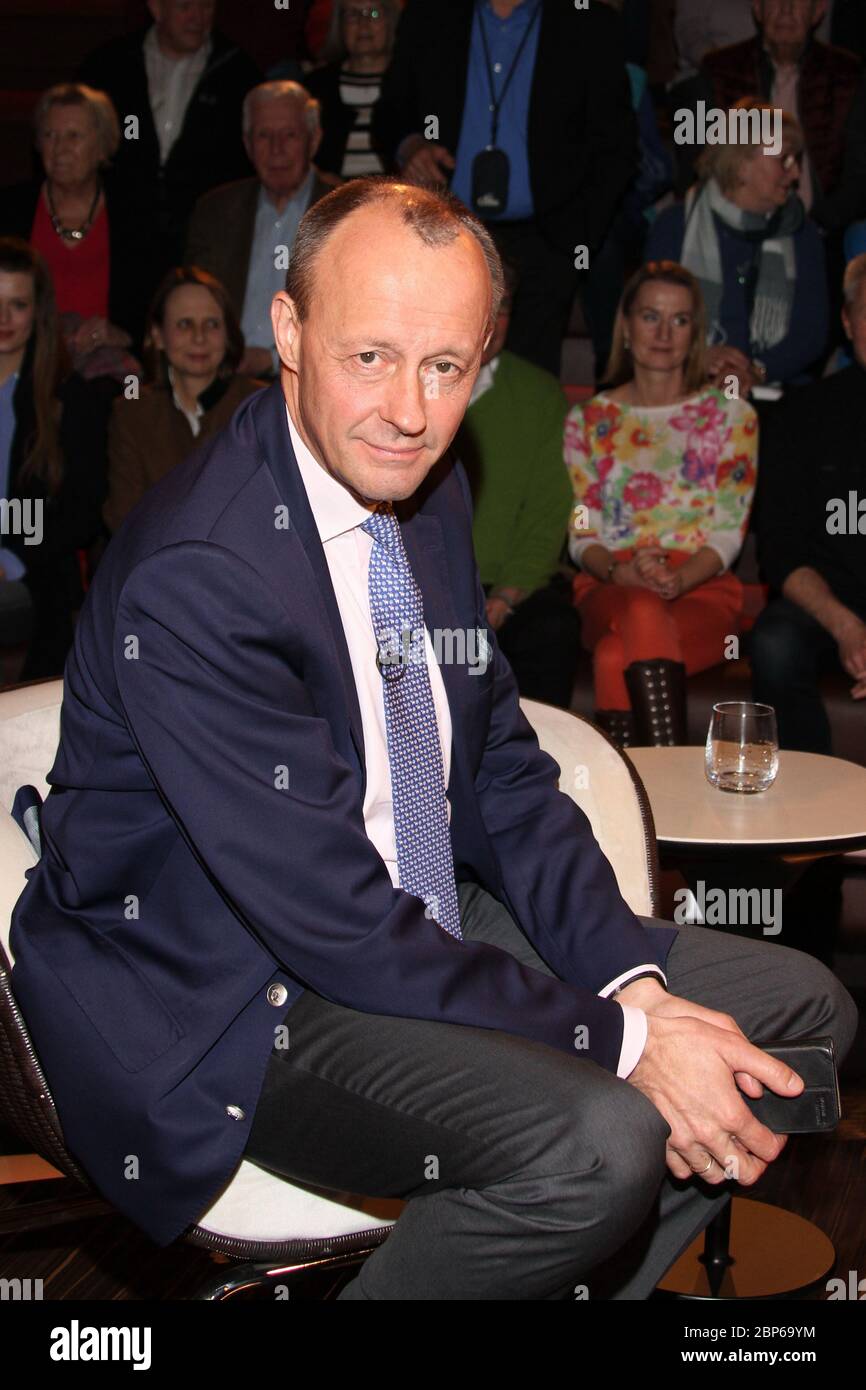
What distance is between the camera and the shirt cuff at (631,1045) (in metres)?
1.55

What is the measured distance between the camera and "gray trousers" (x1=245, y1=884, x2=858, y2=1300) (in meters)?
1.43

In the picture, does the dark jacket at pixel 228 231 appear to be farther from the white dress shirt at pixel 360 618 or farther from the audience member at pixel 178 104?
the white dress shirt at pixel 360 618

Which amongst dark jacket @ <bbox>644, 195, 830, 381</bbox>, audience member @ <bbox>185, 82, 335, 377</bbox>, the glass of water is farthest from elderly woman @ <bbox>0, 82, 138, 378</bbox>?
the glass of water

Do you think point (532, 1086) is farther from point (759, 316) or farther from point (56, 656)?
point (759, 316)

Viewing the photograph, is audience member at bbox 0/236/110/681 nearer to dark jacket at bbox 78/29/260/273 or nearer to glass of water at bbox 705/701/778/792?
dark jacket at bbox 78/29/260/273

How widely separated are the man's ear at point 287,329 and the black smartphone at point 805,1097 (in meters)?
0.82

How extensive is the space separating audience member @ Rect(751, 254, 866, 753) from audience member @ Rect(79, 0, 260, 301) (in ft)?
6.26

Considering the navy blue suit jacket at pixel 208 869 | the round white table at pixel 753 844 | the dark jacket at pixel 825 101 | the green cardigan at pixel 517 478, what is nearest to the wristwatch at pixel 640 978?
the navy blue suit jacket at pixel 208 869

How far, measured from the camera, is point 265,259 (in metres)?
4.56

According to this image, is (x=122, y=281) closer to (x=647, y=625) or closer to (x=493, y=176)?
(x=493, y=176)

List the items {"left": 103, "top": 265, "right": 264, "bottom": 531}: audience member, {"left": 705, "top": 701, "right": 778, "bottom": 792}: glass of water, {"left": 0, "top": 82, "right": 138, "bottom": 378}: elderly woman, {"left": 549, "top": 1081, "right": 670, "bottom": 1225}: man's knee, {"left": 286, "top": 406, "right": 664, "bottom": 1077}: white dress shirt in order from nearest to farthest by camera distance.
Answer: {"left": 549, "top": 1081, "right": 670, "bottom": 1225}: man's knee → {"left": 286, "top": 406, "right": 664, "bottom": 1077}: white dress shirt → {"left": 705, "top": 701, "right": 778, "bottom": 792}: glass of water → {"left": 103, "top": 265, "right": 264, "bottom": 531}: audience member → {"left": 0, "top": 82, "right": 138, "bottom": 378}: elderly woman

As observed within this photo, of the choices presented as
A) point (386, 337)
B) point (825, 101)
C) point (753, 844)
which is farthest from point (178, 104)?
point (386, 337)

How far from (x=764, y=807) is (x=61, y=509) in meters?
2.16

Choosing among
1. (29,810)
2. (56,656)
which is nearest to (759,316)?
(56,656)
